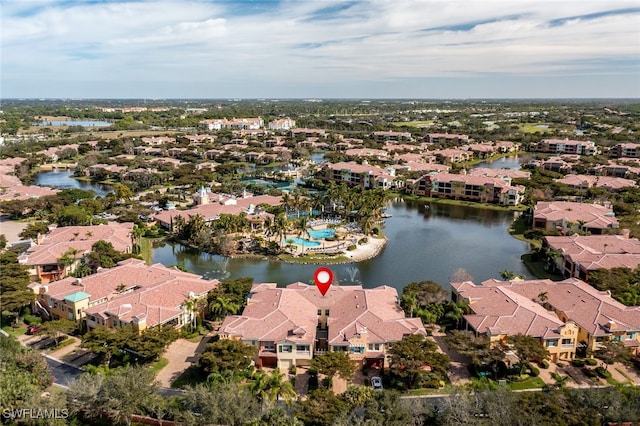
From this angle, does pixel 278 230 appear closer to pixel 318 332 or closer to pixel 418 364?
pixel 318 332

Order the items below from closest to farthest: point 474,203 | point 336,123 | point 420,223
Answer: point 420,223 → point 474,203 → point 336,123

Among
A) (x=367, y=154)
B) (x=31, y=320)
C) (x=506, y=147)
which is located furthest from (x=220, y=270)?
(x=506, y=147)

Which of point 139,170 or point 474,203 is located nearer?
point 474,203

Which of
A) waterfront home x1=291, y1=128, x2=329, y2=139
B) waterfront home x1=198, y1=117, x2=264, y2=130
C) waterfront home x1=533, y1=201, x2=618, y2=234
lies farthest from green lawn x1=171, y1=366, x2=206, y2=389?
waterfront home x1=198, y1=117, x2=264, y2=130

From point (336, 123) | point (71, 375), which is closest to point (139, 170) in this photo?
point (71, 375)

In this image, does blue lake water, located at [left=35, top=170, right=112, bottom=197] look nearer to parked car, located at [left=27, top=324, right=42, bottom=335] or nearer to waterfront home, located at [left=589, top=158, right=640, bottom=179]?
parked car, located at [left=27, top=324, right=42, bottom=335]

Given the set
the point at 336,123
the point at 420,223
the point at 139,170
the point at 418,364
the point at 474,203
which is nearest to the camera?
the point at 418,364

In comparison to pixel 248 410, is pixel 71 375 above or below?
below
